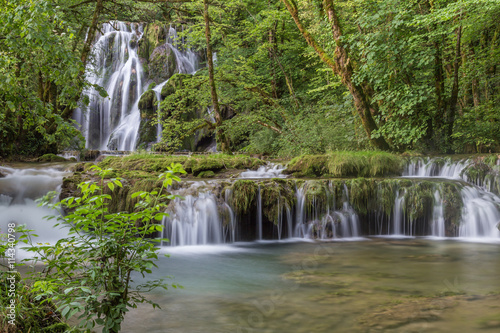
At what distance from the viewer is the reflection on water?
142 inches

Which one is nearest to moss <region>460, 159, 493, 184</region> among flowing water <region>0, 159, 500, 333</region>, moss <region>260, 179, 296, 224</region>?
flowing water <region>0, 159, 500, 333</region>

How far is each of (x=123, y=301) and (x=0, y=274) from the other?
4.66 ft

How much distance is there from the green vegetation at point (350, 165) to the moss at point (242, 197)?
110 inches

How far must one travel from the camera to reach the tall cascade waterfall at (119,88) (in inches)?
812

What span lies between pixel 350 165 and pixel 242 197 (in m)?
3.71

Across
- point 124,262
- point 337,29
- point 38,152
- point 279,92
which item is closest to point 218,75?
point 279,92

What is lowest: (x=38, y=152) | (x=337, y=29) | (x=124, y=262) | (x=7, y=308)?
(x=7, y=308)

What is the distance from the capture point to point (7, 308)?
2.67 m

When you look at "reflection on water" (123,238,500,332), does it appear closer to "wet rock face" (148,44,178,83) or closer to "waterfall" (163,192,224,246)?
"waterfall" (163,192,224,246)

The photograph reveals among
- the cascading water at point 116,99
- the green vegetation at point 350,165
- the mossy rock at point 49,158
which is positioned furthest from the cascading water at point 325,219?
the cascading water at point 116,99

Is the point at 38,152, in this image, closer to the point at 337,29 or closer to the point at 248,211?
the point at 248,211

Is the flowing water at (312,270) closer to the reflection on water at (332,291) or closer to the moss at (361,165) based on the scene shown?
the reflection on water at (332,291)

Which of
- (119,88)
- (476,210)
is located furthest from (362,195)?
(119,88)

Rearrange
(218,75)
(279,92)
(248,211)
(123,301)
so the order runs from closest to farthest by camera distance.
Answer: (123,301) < (248,211) < (218,75) < (279,92)
